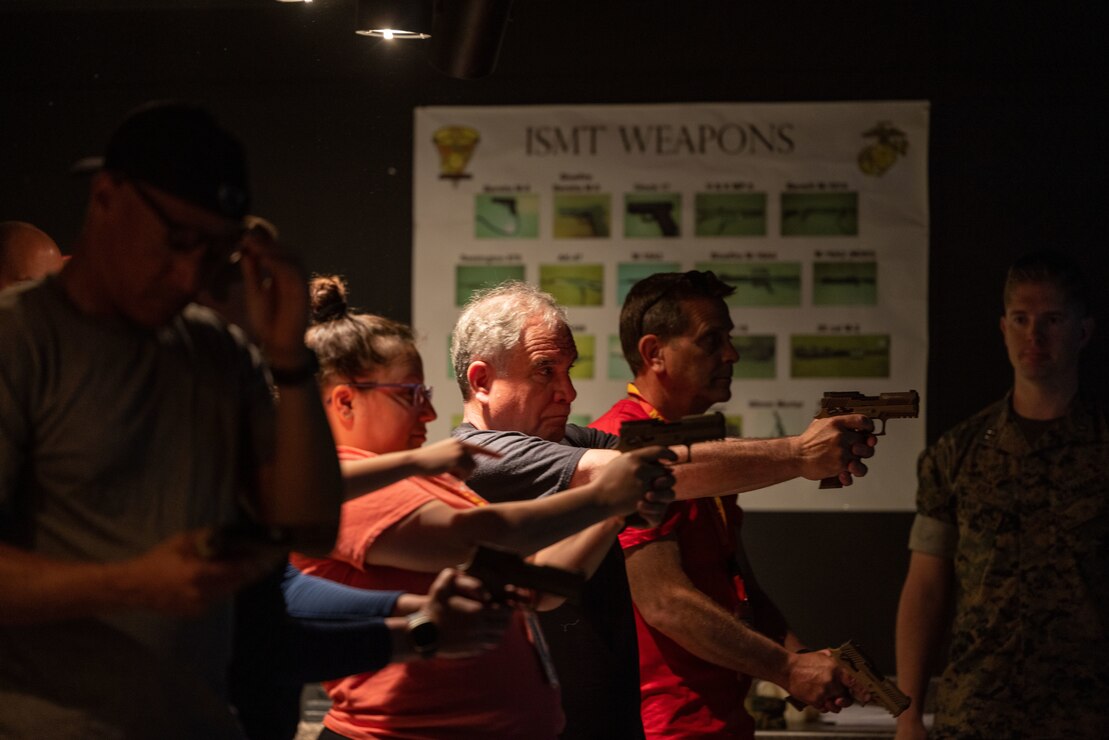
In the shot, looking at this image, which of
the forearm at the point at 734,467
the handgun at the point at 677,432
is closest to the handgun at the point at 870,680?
the forearm at the point at 734,467

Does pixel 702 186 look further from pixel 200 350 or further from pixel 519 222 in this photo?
pixel 200 350

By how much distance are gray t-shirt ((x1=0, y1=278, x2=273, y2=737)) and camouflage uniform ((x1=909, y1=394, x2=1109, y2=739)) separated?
8.24ft

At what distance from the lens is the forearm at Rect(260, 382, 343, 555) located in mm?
1240

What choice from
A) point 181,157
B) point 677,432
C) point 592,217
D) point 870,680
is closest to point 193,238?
point 181,157

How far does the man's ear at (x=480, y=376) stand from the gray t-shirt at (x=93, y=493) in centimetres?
113

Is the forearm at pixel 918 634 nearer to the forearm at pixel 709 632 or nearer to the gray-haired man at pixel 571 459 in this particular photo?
the forearm at pixel 709 632

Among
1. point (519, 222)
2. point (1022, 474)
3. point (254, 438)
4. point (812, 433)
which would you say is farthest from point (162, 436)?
point (519, 222)

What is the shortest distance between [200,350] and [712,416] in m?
0.73

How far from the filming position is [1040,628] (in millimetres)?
3193

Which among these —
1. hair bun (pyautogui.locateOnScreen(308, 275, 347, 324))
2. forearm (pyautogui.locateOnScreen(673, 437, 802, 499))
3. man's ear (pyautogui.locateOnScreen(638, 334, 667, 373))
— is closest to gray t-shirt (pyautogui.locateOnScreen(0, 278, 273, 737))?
hair bun (pyautogui.locateOnScreen(308, 275, 347, 324))

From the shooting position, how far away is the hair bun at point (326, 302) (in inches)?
78.4

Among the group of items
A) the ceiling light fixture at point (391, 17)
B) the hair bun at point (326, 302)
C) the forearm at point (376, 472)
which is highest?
the ceiling light fixture at point (391, 17)

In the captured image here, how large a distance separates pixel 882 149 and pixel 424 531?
265 centimetres

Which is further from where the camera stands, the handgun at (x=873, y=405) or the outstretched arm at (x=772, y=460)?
the handgun at (x=873, y=405)
